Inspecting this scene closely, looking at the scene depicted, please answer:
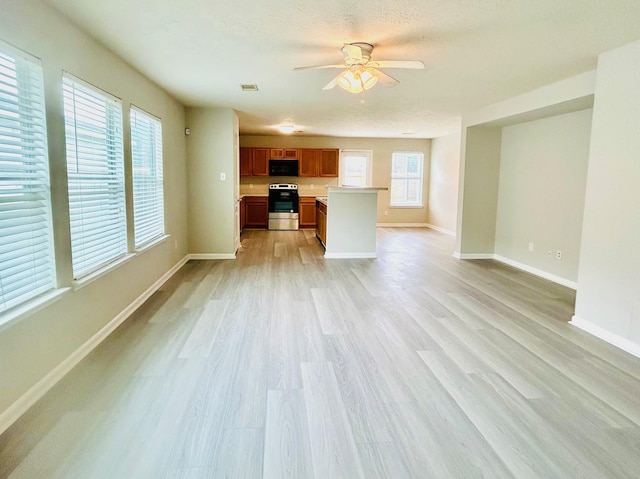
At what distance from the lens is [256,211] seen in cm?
988

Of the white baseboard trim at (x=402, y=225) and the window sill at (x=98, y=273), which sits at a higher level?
the window sill at (x=98, y=273)

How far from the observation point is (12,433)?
1896 mm

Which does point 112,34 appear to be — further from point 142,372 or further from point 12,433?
point 12,433

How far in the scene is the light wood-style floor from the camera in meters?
1.74

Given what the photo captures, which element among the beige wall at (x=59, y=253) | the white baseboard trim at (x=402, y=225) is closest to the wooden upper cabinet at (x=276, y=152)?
the white baseboard trim at (x=402, y=225)

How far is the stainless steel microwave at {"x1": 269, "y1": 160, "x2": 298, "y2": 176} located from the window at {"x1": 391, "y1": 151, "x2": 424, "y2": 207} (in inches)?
102

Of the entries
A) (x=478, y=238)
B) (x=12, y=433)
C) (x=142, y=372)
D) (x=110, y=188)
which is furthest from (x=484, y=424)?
(x=478, y=238)

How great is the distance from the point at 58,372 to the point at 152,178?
2551 millimetres

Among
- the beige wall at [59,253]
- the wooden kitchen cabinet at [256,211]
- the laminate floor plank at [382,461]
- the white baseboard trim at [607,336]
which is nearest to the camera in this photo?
the laminate floor plank at [382,461]

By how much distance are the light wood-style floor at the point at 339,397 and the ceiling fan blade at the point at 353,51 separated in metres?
2.19

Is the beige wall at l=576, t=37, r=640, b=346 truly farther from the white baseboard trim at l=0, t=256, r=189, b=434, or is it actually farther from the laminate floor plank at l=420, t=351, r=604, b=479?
the white baseboard trim at l=0, t=256, r=189, b=434

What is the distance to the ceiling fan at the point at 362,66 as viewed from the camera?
3031 millimetres

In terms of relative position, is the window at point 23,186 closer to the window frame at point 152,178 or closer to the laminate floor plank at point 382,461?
the window frame at point 152,178

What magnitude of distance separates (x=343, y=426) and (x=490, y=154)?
17.9 ft
